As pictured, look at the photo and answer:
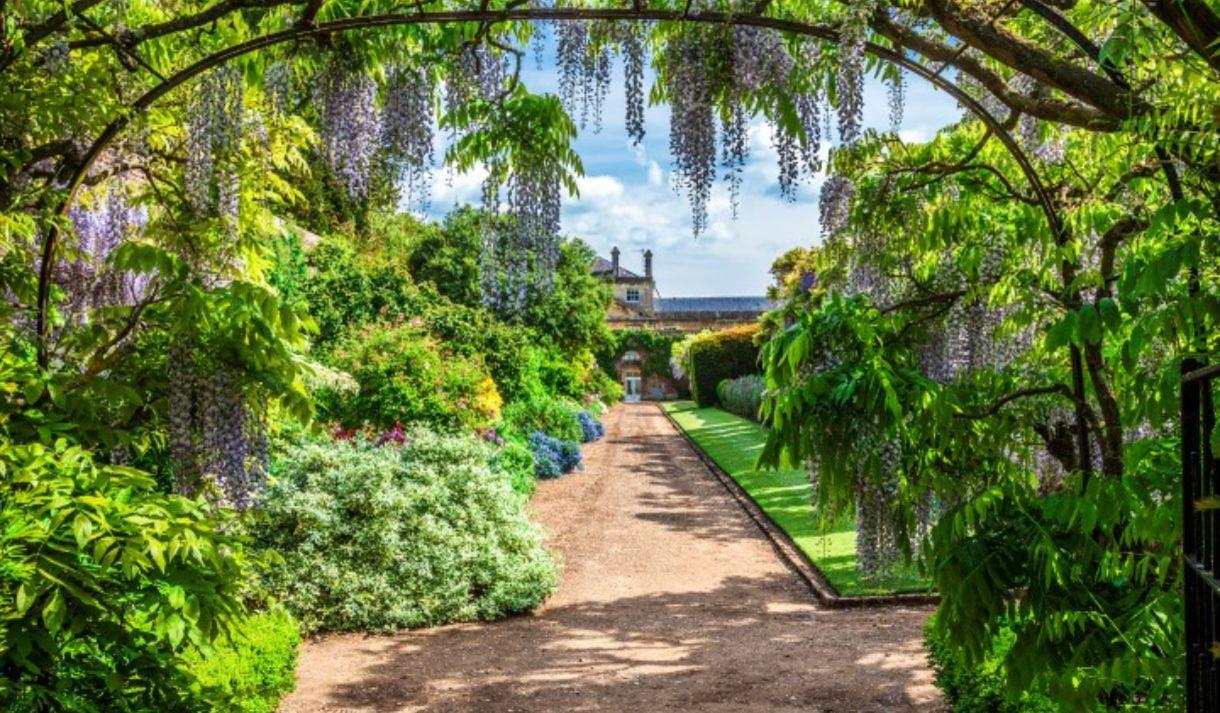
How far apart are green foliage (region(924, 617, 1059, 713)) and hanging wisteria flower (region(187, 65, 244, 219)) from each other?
4044 mm

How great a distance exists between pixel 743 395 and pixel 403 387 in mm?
20480

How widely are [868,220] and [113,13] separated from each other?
3.68m

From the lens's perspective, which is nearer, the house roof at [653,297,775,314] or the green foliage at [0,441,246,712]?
the green foliage at [0,441,246,712]

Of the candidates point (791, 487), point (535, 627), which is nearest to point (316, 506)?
point (535, 627)

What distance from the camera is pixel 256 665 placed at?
21.3 feet

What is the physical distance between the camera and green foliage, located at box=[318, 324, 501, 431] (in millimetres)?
13742

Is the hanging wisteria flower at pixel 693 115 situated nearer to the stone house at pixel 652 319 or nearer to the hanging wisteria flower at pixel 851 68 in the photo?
the hanging wisteria flower at pixel 851 68

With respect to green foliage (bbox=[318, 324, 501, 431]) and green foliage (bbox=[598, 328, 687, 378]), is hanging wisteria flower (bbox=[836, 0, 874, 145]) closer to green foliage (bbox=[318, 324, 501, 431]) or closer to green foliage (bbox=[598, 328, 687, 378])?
green foliage (bbox=[318, 324, 501, 431])

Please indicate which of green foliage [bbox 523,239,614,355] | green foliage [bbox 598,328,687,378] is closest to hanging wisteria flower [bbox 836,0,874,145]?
green foliage [bbox 523,239,614,355]

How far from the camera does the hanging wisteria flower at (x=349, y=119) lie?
4.90m

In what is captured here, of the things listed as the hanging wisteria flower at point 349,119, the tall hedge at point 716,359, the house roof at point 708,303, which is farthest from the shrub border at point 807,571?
the house roof at point 708,303

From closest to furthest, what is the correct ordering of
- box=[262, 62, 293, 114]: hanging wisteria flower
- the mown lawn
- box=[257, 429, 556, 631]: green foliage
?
1. box=[262, 62, 293, 114]: hanging wisteria flower
2. box=[257, 429, 556, 631]: green foliage
3. the mown lawn

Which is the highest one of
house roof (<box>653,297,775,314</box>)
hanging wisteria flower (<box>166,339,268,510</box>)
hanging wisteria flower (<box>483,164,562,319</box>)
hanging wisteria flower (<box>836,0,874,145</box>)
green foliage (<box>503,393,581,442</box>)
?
house roof (<box>653,297,775,314</box>)

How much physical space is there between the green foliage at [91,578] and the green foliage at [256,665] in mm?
2265
